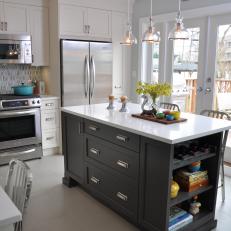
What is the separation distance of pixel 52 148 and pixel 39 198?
4.99 feet

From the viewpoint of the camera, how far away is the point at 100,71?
15.6 ft

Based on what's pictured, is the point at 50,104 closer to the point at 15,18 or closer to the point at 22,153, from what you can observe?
the point at 22,153

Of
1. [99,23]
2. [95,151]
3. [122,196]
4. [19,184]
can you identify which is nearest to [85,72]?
[99,23]

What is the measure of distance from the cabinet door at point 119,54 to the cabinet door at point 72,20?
24.1 inches

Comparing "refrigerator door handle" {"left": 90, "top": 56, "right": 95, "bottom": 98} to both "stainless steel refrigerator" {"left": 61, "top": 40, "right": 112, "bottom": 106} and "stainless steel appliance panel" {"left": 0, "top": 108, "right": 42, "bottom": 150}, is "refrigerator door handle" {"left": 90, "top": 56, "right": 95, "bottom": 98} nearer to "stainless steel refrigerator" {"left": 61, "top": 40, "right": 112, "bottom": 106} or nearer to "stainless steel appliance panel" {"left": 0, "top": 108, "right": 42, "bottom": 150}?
"stainless steel refrigerator" {"left": 61, "top": 40, "right": 112, "bottom": 106}

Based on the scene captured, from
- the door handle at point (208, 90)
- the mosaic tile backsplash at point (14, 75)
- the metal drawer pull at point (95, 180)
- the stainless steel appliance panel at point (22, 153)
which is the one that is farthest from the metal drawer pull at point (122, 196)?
the mosaic tile backsplash at point (14, 75)

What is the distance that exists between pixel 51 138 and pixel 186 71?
241cm

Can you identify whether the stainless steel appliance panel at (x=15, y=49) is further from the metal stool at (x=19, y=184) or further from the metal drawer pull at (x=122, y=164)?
the metal stool at (x=19, y=184)

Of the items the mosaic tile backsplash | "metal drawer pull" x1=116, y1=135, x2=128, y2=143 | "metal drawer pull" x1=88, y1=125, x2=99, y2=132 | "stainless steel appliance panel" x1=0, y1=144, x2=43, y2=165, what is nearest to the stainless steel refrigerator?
the mosaic tile backsplash

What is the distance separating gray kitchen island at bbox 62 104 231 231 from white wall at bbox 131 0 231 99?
76.6 inches

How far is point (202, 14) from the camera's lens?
404cm

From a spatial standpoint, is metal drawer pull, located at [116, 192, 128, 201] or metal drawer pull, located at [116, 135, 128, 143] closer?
metal drawer pull, located at [116, 135, 128, 143]

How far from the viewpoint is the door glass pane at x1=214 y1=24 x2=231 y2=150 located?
3877 mm

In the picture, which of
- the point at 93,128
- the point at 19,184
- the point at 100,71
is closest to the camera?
the point at 19,184
